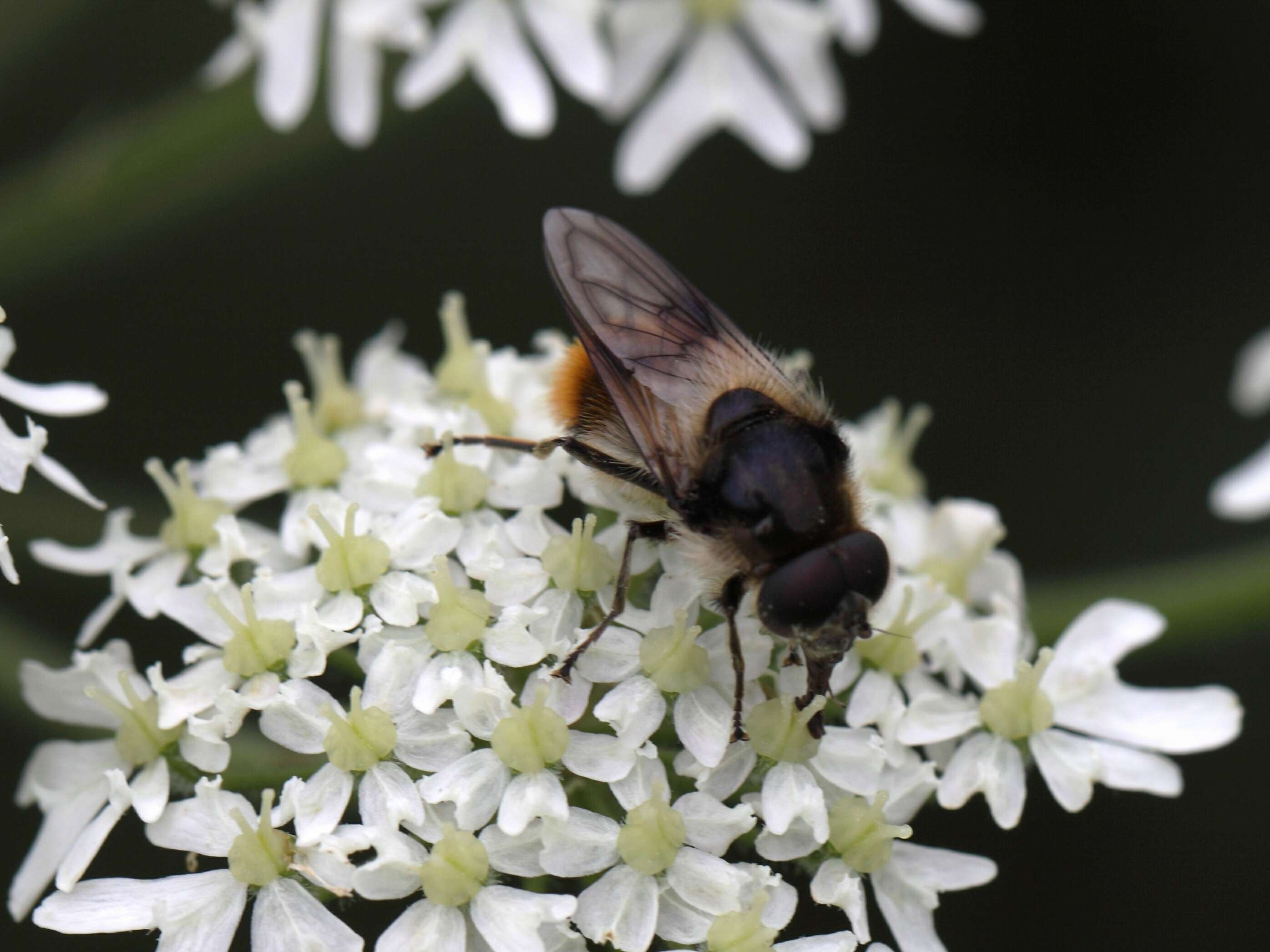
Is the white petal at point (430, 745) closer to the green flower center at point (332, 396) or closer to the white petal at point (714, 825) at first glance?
the white petal at point (714, 825)

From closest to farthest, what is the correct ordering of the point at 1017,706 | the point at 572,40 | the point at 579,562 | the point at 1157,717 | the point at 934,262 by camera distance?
the point at 579,562
the point at 1017,706
the point at 1157,717
the point at 572,40
the point at 934,262

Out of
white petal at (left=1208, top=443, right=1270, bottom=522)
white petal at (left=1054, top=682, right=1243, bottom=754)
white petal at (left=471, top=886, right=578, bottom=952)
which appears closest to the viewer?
white petal at (left=471, top=886, right=578, bottom=952)

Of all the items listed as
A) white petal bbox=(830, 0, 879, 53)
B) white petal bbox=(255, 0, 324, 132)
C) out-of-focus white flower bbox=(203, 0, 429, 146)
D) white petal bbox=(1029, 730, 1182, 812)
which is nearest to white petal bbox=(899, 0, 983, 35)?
white petal bbox=(830, 0, 879, 53)

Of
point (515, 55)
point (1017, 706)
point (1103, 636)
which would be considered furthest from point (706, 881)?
point (515, 55)

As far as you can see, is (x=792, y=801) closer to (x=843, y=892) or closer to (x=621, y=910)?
(x=843, y=892)

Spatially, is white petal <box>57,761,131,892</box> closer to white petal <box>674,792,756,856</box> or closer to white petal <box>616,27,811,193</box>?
white petal <box>674,792,756,856</box>

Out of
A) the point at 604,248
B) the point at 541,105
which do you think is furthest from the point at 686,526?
the point at 541,105

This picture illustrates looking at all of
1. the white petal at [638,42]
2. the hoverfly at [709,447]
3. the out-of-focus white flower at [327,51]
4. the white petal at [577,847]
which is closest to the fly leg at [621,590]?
the hoverfly at [709,447]
